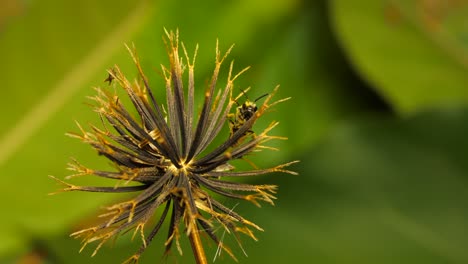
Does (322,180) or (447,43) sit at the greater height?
(447,43)

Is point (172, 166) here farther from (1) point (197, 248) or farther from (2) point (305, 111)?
(2) point (305, 111)

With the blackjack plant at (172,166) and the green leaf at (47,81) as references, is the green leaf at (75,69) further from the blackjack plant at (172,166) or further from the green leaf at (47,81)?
the blackjack plant at (172,166)

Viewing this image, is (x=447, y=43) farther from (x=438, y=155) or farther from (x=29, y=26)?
(x=29, y=26)

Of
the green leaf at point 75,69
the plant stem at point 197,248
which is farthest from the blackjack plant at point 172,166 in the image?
the green leaf at point 75,69

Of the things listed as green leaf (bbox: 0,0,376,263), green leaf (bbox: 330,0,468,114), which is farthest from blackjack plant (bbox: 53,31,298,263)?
green leaf (bbox: 330,0,468,114)

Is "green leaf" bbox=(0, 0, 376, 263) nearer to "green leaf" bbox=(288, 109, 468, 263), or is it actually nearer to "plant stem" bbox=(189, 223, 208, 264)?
"green leaf" bbox=(288, 109, 468, 263)

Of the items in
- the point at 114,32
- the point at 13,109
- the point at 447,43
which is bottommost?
the point at 13,109

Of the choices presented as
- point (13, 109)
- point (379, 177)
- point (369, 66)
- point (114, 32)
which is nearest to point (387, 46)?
point (369, 66)
